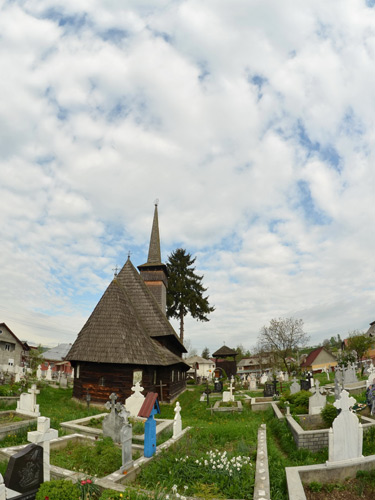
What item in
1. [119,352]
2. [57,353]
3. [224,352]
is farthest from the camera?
[57,353]

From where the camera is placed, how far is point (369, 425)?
30.1 feet

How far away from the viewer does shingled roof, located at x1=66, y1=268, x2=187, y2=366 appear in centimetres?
1764

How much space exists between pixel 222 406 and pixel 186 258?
91.8ft

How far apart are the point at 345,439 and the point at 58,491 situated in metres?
5.70

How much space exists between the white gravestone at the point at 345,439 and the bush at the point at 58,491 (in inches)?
202

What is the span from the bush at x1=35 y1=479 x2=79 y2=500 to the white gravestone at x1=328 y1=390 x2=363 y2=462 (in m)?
5.13

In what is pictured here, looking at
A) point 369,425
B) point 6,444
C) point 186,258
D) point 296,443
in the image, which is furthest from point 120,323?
point 186,258

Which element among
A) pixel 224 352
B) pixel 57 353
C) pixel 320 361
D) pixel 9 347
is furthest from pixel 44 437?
pixel 320 361

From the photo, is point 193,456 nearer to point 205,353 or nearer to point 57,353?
point 57,353

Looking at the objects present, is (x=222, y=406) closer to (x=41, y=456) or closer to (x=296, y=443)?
(x=296, y=443)

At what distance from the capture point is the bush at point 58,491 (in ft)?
16.7

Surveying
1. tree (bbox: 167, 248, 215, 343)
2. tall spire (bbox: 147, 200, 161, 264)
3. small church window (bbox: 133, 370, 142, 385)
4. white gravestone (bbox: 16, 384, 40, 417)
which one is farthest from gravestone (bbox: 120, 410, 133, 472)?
tree (bbox: 167, 248, 215, 343)

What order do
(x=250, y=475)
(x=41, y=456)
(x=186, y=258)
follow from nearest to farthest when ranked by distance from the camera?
1. (x=41, y=456)
2. (x=250, y=475)
3. (x=186, y=258)

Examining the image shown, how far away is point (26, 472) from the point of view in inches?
221
